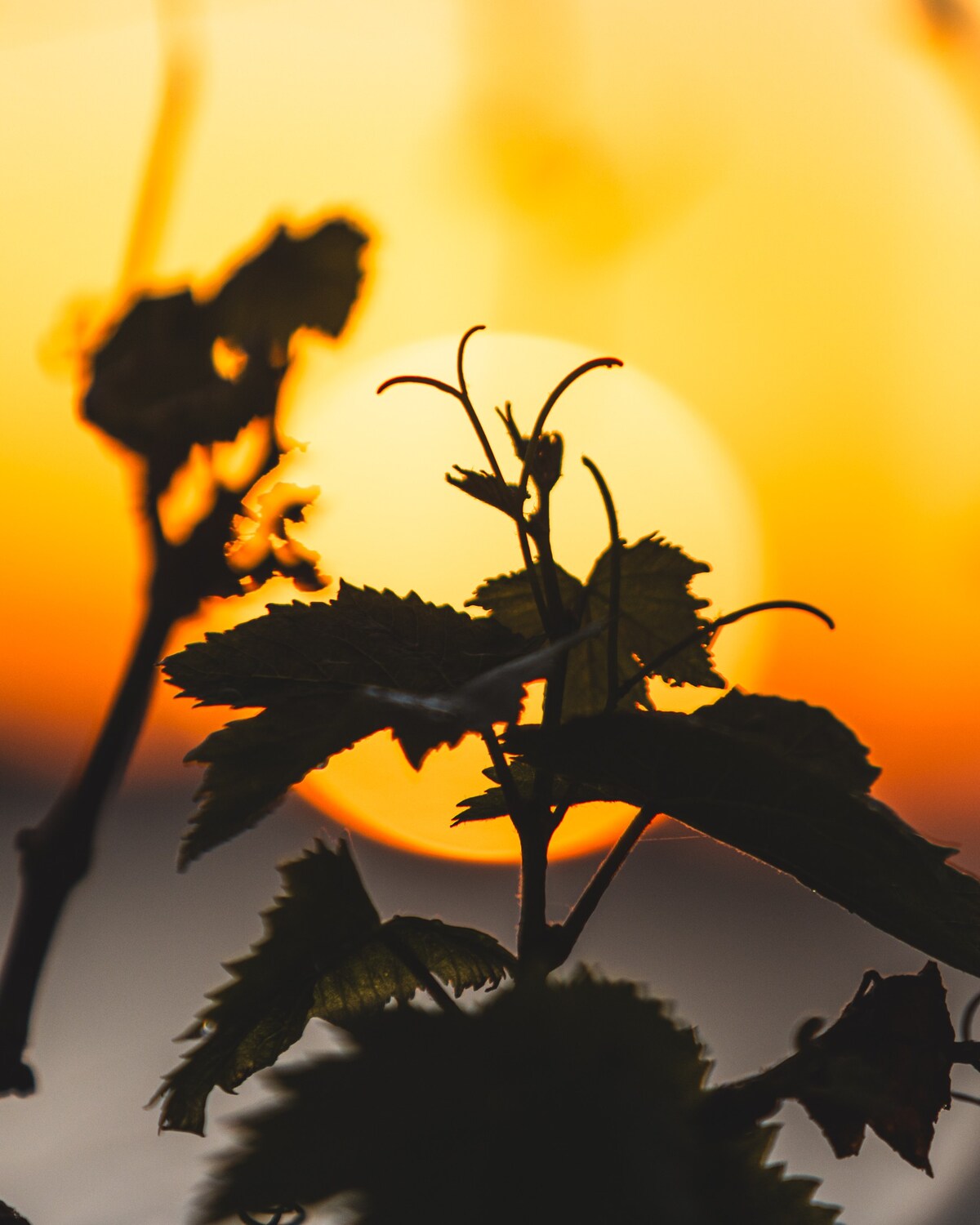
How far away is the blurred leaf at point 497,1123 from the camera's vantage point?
0.20 m

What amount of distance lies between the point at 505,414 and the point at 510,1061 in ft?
0.61

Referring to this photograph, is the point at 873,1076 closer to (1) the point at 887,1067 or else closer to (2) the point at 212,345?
(1) the point at 887,1067

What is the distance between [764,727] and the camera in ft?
0.88

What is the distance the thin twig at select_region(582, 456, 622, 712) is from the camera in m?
0.27

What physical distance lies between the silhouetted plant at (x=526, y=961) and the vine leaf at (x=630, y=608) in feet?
0.09

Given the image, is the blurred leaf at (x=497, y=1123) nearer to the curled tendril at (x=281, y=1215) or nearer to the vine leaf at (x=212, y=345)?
the curled tendril at (x=281, y=1215)

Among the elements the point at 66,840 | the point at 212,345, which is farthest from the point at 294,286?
the point at 66,840

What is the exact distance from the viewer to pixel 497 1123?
205 millimetres

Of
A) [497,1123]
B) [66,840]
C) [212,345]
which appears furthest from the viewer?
[212,345]

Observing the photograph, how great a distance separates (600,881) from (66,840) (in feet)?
0.97

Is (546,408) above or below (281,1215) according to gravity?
above

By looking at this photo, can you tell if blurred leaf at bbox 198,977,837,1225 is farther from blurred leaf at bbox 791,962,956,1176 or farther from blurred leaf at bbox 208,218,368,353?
blurred leaf at bbox 208,218,368,353

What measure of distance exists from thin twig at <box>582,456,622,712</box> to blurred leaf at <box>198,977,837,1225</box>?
0.27 feet

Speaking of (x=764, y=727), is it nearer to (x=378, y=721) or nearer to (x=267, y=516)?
(x=378, y=721)
